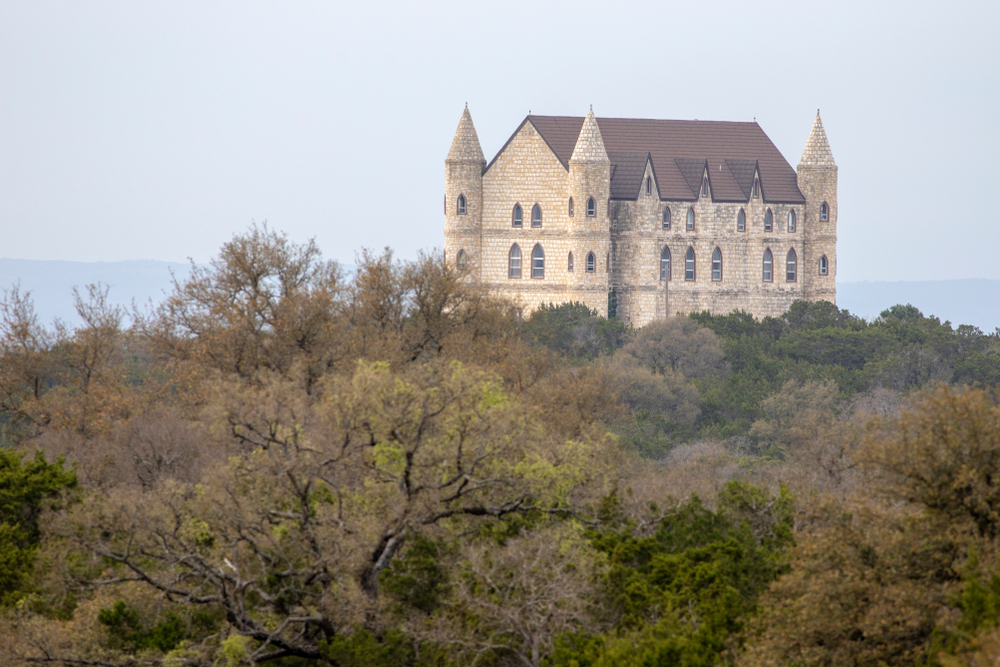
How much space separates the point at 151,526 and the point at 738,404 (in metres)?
41.1

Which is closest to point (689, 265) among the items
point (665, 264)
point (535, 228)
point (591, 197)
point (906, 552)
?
point (665, 264)

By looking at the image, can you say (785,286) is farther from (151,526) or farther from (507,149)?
(151,526)

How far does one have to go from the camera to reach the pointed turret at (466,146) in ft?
197

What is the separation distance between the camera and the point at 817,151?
216 ft

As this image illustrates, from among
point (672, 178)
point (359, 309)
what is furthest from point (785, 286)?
point (359, 309)

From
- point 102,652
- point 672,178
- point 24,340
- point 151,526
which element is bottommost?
point 102,652

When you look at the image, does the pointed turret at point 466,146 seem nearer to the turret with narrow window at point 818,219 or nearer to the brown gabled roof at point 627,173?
the brown gabled roof at point 627,173

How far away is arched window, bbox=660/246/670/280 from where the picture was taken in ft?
209

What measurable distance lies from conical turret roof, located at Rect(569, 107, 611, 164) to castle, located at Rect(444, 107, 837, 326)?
5 cm

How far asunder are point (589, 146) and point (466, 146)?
562 centimetres

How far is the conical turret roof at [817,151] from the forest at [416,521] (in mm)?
32172

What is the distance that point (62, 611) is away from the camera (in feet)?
76.8

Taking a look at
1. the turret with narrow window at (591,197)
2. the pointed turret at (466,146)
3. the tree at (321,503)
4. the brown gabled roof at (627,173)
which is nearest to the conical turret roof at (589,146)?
the turret with narrow window at (591,197)

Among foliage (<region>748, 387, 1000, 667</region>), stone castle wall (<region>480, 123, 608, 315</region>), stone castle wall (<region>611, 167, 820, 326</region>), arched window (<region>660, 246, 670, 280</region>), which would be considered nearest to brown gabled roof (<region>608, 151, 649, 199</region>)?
stone castle wall (<region>611, 167, 820, 326</region>)
